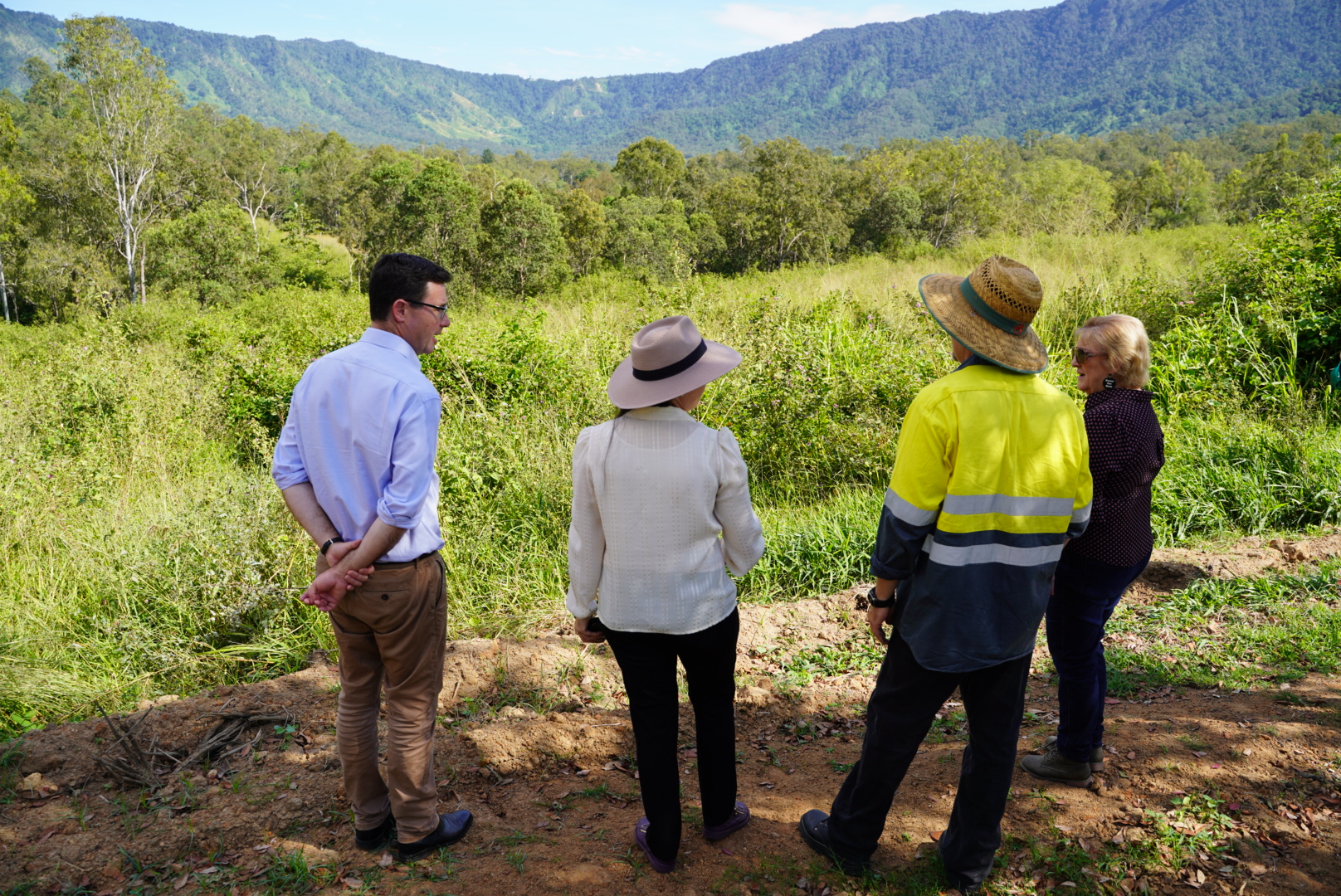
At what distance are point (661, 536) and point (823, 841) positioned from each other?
1238 millimetres

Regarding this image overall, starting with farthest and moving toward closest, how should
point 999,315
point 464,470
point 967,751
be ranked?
point 464,470, point 967,751, point 999,315

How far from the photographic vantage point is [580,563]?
91.0 inches

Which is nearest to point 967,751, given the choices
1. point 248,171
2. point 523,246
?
point 523,246

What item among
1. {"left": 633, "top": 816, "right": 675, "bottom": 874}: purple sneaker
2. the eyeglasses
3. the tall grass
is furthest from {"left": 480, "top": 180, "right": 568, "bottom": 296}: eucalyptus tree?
{"left": 633, "top": 816, "right": 675, "bottom": 874}: purple sneaker

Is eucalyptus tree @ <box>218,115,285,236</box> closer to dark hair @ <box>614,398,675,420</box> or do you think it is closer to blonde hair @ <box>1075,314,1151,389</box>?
dark hair @ <box>614,398,675,420</box>

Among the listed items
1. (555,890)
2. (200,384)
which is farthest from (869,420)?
(200,384)

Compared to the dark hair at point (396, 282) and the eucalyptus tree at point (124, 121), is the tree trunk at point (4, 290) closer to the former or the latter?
the eucalyptus tree at point (124, 121)

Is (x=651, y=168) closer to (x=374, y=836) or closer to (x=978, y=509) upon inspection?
(x=374, y=836)

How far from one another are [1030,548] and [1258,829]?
143 centimetres

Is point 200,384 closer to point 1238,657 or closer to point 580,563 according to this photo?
point 580,563

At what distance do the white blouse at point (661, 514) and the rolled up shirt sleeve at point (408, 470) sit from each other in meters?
0.47

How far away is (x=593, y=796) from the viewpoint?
3045 mm

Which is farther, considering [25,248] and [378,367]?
[25,248]

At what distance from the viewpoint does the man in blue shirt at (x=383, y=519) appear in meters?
2.29
